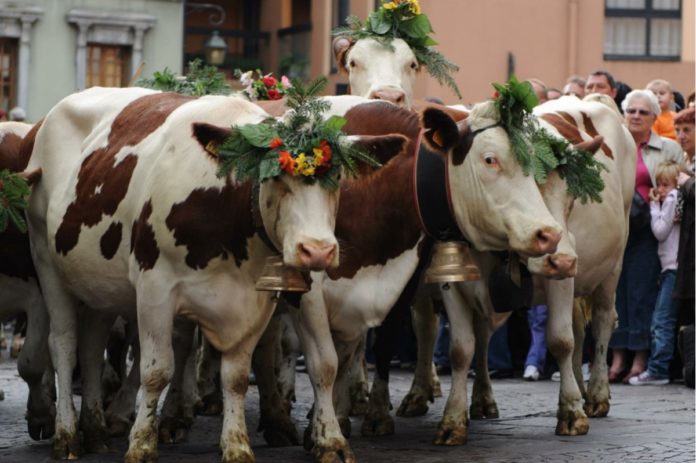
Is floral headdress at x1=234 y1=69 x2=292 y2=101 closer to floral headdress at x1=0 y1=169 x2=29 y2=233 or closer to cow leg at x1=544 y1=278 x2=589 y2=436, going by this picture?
cow leg at x1=544 y1=278 x2=589 y2=436

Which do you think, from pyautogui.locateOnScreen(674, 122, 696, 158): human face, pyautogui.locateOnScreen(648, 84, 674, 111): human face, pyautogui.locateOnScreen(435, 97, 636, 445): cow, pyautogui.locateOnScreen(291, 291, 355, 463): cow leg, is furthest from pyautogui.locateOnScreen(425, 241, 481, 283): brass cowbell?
pyautogui.locateOnScreen(648, 84, 674, 111): human face

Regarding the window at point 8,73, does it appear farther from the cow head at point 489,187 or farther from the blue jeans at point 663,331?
the cow head at point 489,187

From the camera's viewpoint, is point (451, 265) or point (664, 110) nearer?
point (451, 265)

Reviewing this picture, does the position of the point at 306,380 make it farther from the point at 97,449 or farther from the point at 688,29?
the point at 688,29

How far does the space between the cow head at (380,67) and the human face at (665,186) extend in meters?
3.72

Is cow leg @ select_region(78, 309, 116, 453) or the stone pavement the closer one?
the stone pavement

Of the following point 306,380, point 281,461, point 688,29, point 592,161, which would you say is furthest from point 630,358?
point 688,29

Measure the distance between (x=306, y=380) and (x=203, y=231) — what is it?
6.30 meters

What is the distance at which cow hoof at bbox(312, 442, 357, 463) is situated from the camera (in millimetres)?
9703

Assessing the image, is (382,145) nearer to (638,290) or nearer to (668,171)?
(668,171)

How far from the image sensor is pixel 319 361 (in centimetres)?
997

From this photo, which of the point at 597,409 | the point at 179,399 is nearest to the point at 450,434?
the point at 179,399

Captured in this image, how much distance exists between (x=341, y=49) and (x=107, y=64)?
1311 inches

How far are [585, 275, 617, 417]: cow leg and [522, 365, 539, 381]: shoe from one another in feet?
8.52
